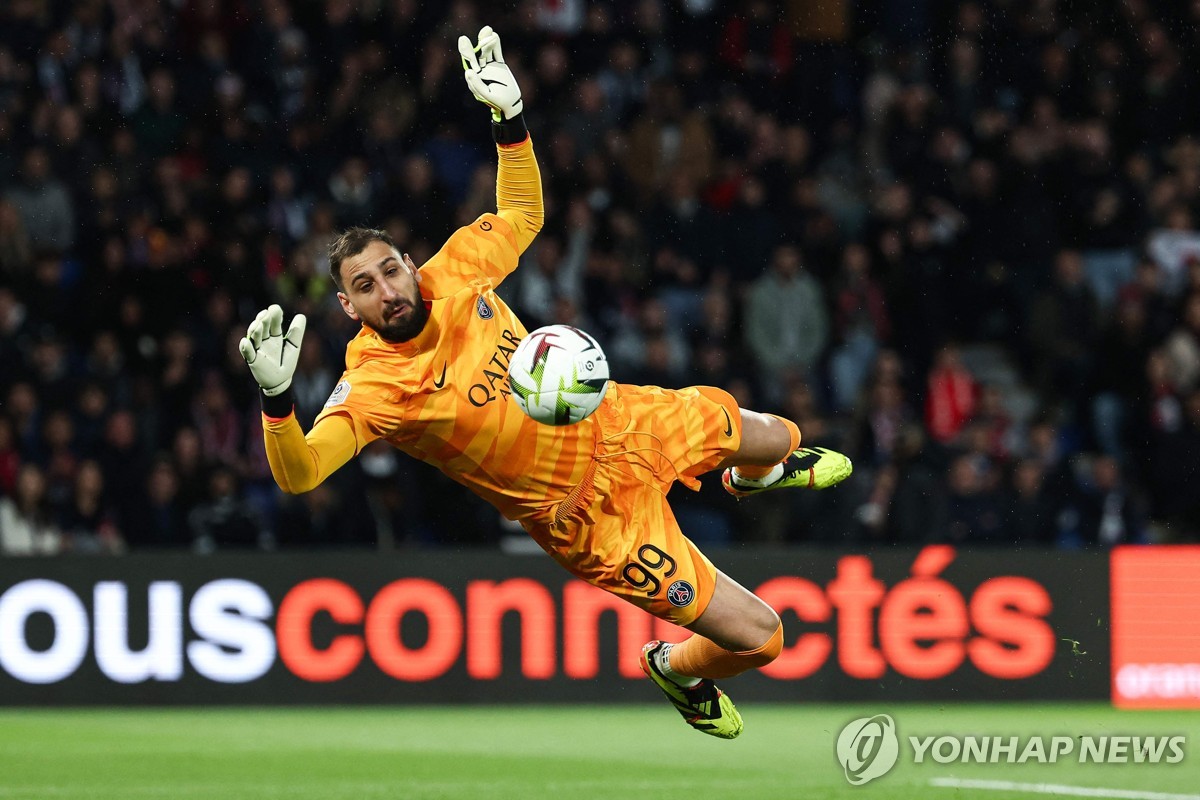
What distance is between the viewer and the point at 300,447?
7238mm

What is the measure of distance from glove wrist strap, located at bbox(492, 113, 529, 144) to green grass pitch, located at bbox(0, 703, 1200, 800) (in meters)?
3.38

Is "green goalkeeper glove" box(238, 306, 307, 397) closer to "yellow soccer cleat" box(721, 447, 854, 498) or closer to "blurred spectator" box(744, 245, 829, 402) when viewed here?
"yellow soccer cleat" box(721, 447, 854, 498)

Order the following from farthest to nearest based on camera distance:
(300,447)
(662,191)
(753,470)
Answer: (662,191) < (753,470) < (300,447)

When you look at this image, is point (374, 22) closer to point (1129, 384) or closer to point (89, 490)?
point (89, 490)

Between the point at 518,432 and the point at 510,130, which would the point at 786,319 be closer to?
the point at 510,130

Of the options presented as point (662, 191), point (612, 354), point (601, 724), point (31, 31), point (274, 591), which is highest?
point (31, 31)

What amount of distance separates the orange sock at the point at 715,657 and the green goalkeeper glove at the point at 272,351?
2529 millimetres

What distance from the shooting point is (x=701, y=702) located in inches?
352

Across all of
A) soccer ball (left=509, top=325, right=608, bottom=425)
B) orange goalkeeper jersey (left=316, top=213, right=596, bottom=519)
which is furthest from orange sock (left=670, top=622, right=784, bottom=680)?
soccer ball (left=509, top=325, right=608, bottom=425)

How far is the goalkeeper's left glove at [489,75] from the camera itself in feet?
28.2

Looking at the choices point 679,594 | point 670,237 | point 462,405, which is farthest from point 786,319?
point 462,405

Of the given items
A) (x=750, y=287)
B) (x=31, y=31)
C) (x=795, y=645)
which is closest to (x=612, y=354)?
(x=750, y=287)

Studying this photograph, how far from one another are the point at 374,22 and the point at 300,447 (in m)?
10.4

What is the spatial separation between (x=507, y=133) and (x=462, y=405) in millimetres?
1563
